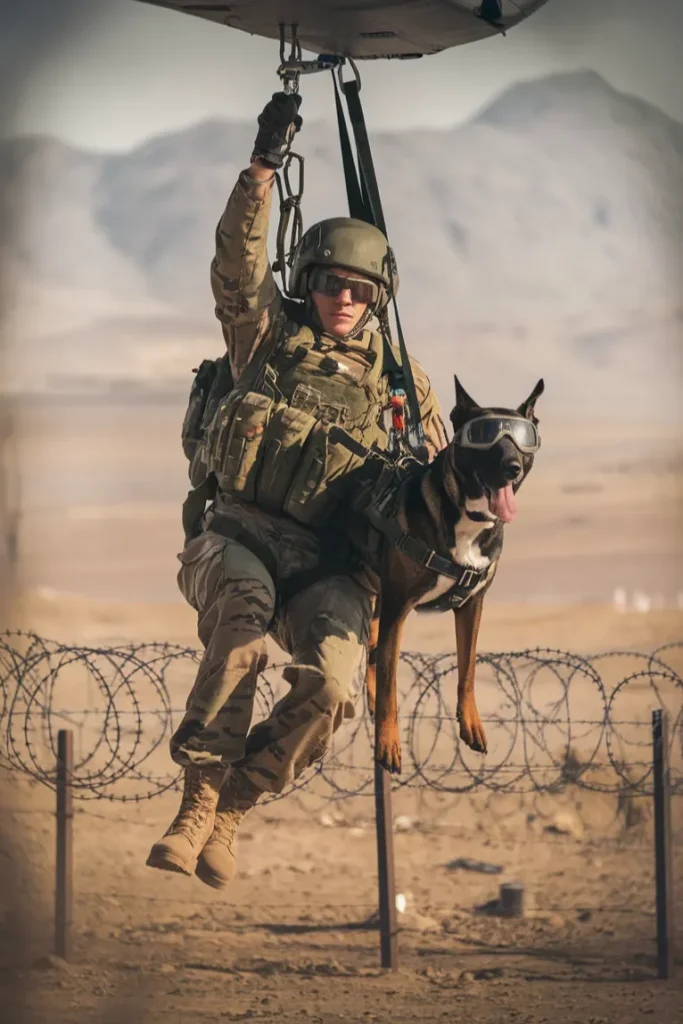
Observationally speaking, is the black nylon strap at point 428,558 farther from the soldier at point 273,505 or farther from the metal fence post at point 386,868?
the metal fence post at point 386,868

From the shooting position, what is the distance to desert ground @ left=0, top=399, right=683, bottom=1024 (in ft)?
59.5

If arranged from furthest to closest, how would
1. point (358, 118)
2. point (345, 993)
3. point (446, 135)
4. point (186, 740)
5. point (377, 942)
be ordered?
1. point (446, 135)
2. point (377, 942)
3. point (345, 993)
4. point (358, 118)
5. point (186, 740)

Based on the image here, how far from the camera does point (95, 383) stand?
31.2m

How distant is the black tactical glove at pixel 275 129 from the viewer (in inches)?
371

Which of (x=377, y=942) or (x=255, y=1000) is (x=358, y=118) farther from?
(x=377, y=942)

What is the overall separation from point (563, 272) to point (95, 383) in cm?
789

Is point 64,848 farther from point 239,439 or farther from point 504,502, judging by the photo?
point 504,502

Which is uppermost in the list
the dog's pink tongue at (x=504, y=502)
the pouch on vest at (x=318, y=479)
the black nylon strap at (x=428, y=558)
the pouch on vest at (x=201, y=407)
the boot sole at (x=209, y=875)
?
the pouch on vest at (x=201, y=407)

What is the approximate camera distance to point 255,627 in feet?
31.7

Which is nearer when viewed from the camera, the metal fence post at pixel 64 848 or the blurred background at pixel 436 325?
the metal fence post at pixel 64 848

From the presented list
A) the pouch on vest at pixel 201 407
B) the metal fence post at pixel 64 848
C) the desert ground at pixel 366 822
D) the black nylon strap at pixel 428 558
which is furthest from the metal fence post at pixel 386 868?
the black nylon strap at pixel 428 558

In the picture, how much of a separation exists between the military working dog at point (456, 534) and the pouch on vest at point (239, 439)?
2.37ft

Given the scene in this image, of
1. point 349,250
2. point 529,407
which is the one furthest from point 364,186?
point 529,407

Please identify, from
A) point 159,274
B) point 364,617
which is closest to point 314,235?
point 364,617
